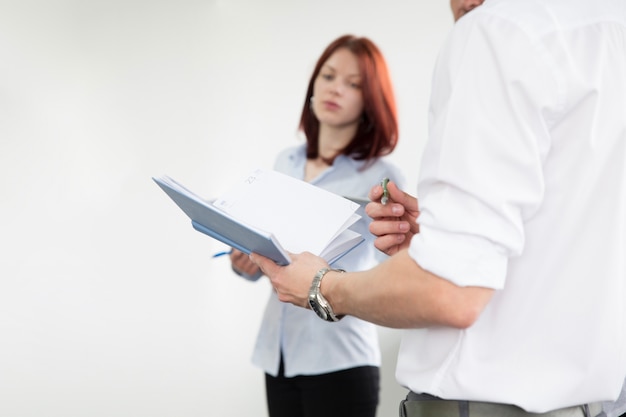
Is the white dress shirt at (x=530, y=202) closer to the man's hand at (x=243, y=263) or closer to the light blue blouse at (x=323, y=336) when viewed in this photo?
the light blue blouse at (x=323, y=336)

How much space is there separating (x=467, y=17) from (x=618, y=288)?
14.7 inches

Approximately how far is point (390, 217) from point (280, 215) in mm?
180

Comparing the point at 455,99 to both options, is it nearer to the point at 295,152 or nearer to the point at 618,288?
the point at 618,288

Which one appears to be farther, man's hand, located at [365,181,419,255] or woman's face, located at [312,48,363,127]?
woman's face, located at [312,48,363,127]

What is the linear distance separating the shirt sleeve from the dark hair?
1440 millimetres

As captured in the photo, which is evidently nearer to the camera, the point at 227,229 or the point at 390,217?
the point at 227,229

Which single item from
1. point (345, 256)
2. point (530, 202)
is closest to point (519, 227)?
point (530, 202)

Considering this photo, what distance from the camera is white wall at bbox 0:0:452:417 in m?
2.96

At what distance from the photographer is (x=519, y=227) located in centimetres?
81

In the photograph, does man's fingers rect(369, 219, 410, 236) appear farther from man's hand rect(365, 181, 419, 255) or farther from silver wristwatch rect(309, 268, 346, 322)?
silver wristwatch rect(309, 268, 346, 322)

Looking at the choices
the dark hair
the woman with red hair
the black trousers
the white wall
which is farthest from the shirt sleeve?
the white wall

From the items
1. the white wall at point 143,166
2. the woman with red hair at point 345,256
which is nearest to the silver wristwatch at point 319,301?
the woman with red hair at point 345,256

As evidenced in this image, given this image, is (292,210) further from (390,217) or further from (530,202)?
(530,202)

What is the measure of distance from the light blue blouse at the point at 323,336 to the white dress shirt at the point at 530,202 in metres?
1.05
